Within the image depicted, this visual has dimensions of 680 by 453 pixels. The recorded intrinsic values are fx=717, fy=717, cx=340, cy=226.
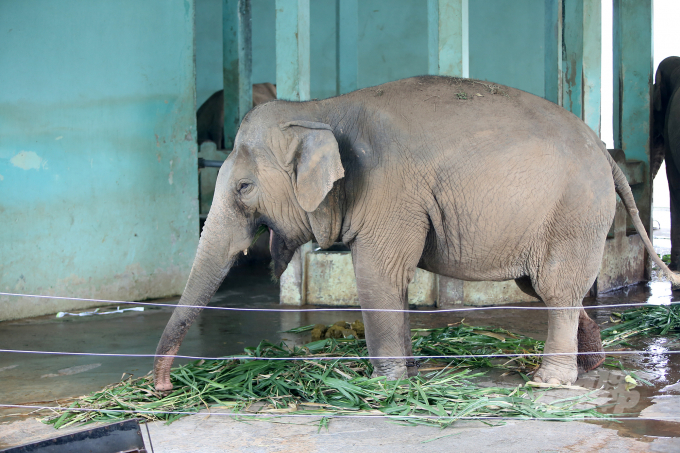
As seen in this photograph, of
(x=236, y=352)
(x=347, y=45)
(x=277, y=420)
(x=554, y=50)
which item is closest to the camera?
(x=277, y=420)

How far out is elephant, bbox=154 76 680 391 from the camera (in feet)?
12.9

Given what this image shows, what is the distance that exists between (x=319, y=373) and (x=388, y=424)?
67cm

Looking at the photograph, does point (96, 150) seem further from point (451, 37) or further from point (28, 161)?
point (451, 37)

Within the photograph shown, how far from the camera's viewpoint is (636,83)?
7.73 meters

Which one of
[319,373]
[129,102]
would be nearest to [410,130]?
[319,373]

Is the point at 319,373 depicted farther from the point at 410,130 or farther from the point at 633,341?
the point at 633,341

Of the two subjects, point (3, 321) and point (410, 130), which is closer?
point (410, 130)

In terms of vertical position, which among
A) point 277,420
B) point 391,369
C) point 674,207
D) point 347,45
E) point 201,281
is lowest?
point 277,420

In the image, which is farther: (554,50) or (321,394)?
(554,50)

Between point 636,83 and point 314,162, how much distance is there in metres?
5.31

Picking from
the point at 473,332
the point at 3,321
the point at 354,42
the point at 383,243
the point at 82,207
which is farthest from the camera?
the point at 354,42

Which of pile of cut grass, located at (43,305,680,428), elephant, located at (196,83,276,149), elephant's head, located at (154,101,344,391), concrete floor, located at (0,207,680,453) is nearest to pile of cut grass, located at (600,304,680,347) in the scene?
concrete floor, located at (0,207,680,453)

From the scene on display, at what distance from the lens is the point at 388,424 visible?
11.5ft

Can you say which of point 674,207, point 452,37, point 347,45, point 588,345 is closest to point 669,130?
point 674,207
